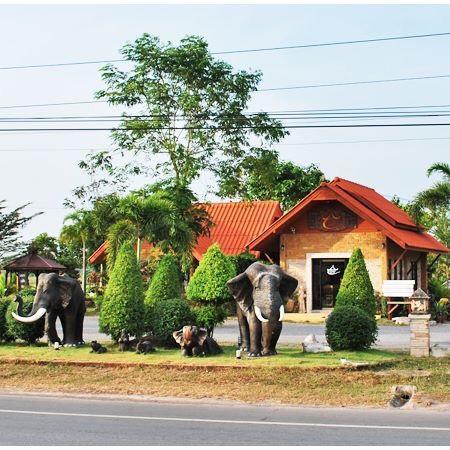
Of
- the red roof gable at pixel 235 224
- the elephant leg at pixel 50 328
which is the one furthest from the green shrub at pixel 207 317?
the red roof gable at pixel 235 224

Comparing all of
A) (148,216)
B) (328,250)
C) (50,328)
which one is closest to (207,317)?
(50,328)

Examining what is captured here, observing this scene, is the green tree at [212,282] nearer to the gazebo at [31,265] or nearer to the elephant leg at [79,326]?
the elephant leg at [79,326]

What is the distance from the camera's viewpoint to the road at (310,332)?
→ 19.5 metres

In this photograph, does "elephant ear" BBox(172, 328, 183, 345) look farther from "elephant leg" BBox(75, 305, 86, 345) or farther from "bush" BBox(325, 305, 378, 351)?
"bush" BBox(325, 305, 378, 351)

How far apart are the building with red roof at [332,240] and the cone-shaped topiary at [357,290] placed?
14143 mm

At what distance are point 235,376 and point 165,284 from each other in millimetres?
3959

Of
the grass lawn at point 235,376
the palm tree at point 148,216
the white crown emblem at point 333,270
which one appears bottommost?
the grass lawn at point 235,376

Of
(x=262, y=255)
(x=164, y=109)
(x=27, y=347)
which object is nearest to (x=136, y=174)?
(x=164, y=109)

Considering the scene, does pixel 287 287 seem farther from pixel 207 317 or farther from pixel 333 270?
pixel 333 270

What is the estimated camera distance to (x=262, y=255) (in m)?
35.4

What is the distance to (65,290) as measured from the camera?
16.8 m

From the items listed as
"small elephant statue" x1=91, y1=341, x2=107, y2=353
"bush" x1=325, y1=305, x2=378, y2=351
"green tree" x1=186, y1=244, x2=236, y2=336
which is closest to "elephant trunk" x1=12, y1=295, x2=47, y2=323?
A: "small elephant statue" x1=91, y1=341, x2=107, y2=353

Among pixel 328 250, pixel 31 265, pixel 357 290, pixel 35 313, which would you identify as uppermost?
pixel 328 250

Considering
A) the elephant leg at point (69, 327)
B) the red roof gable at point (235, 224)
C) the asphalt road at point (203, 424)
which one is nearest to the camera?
the asphalt road at point (203, 424)
